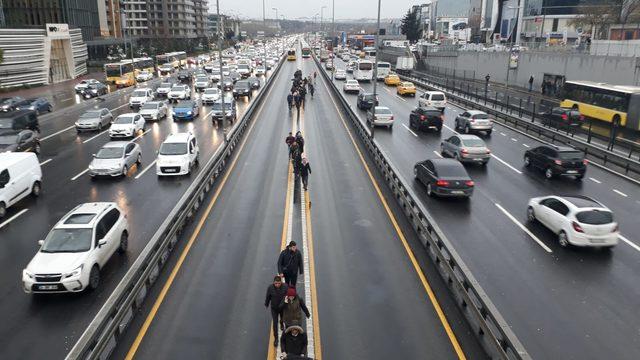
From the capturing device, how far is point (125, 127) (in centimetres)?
3350

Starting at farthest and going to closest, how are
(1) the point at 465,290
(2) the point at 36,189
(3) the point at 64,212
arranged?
(2) the point at 36,189 → (3) the point at 64,212 → (1) the point at 465,290

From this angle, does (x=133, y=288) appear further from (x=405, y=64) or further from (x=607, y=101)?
(x=405, y=64)

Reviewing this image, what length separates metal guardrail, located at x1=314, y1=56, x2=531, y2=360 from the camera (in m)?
9.66

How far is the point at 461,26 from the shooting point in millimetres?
171625

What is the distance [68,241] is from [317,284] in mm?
6895

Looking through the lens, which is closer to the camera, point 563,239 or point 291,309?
point 291,309

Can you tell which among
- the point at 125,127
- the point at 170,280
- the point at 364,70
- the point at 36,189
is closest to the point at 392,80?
the point at 364,70

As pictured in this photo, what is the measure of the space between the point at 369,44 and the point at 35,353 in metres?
166

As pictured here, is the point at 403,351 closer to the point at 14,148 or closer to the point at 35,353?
the point at 35,353

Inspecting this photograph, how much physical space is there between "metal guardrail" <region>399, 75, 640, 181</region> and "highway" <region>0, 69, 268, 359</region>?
2245 cm

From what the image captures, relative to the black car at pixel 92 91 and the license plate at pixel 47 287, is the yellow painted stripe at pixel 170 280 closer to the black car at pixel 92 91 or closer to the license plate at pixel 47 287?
the license plate at pixel 47 287

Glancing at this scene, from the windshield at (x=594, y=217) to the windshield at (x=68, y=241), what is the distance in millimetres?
14826

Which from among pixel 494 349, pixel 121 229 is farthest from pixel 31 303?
pixel 494 349

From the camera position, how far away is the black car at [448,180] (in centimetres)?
2009
